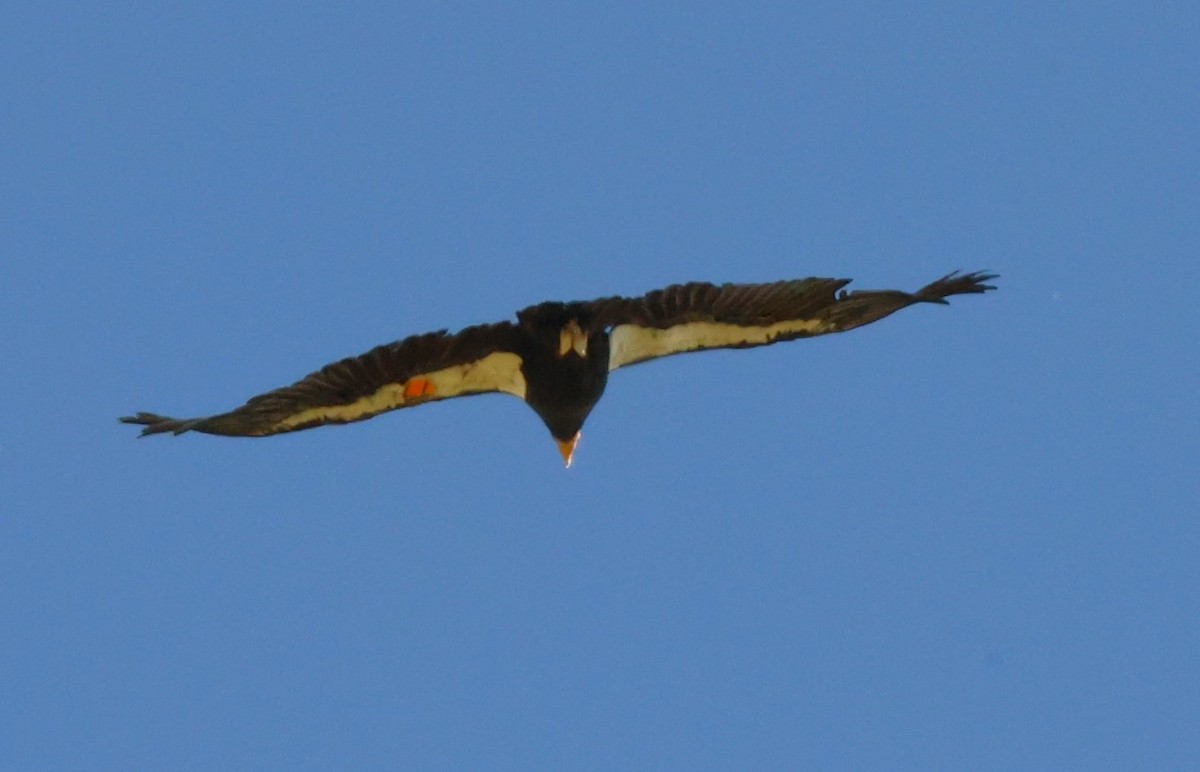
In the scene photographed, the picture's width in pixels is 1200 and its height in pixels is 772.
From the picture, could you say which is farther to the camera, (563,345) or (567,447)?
(567,447)

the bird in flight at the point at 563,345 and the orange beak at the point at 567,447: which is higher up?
the bird in flight at the point at 563,345

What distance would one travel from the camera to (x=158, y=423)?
1717 cm

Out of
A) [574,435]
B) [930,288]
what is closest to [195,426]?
[574,435]

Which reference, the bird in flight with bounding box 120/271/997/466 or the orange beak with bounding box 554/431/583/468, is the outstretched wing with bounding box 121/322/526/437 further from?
the orange beak with bounding box 554/431/583/468

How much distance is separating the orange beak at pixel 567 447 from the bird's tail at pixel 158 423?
2.84 m

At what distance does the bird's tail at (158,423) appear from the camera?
661 inches

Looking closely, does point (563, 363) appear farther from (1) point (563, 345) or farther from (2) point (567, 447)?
(2) point (567, 447)

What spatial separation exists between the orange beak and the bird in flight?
1.61 feet

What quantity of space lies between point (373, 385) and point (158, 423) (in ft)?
5.34

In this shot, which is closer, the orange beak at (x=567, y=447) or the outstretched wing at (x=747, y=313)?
the outstretched wing at (x=747, y=313)

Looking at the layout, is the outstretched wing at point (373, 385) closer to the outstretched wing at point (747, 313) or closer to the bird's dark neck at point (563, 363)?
the bird's dark neck at point (563, 363)

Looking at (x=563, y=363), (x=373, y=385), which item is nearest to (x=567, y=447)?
(x=563, y=363)

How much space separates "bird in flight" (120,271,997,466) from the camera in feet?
55.5

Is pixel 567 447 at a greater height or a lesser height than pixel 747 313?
lesser
